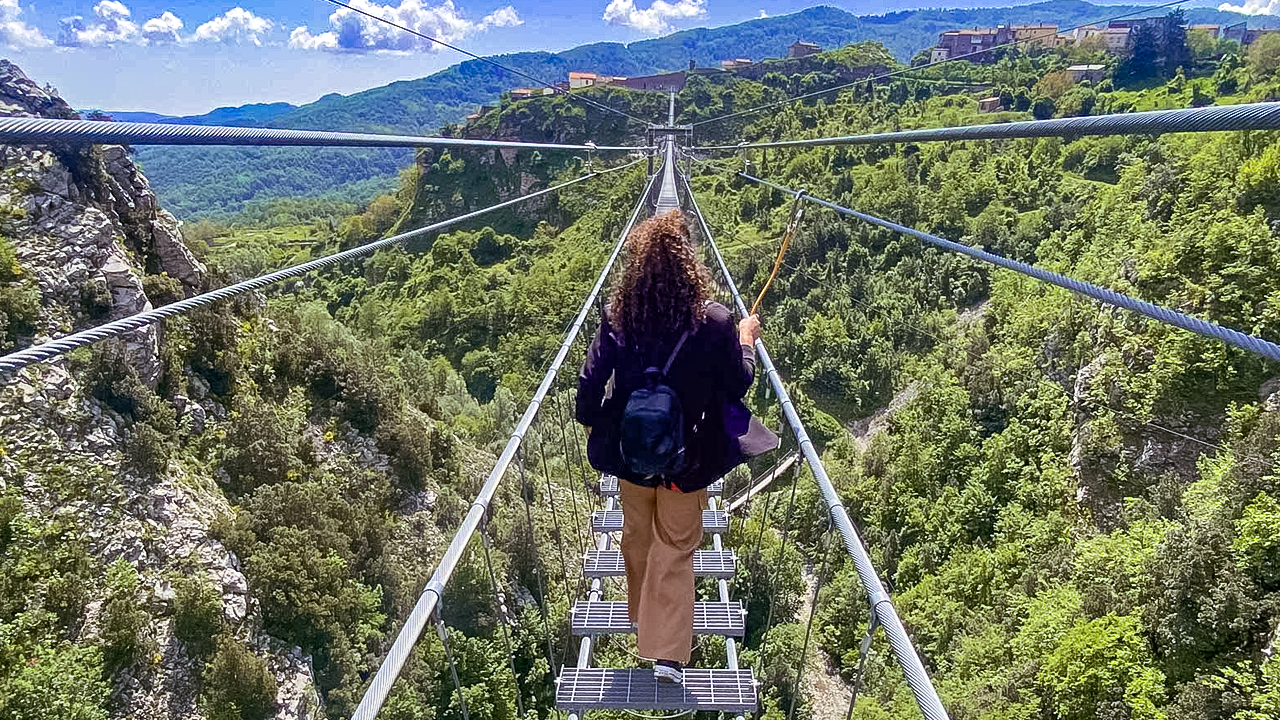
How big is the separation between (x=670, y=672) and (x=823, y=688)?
40.8 feet

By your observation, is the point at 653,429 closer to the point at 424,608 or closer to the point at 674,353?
the point at 674,353

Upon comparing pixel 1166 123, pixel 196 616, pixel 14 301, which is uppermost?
pixel 1166 123

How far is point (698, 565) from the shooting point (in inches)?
126

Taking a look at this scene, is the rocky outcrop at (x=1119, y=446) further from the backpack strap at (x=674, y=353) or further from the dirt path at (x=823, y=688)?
the backpack strap at (x=674, y=353)

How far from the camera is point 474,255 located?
50125 mm

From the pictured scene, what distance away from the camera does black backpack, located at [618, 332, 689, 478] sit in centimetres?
175

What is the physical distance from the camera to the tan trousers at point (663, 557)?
2090 millimetres

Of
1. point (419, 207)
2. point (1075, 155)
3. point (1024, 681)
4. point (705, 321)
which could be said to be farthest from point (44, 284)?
point (419, 207)

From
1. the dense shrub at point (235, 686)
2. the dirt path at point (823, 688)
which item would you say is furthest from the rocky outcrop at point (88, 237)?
the dirt path at point (823, 688)

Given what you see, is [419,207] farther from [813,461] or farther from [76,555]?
[813,461]

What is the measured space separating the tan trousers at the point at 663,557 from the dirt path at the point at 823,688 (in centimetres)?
1110

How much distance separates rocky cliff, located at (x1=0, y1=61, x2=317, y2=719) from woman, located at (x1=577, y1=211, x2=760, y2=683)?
6404 millimetres

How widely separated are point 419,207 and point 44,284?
178 feet

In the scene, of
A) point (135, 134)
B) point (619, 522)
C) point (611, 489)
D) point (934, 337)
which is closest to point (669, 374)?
point (135, 134)
